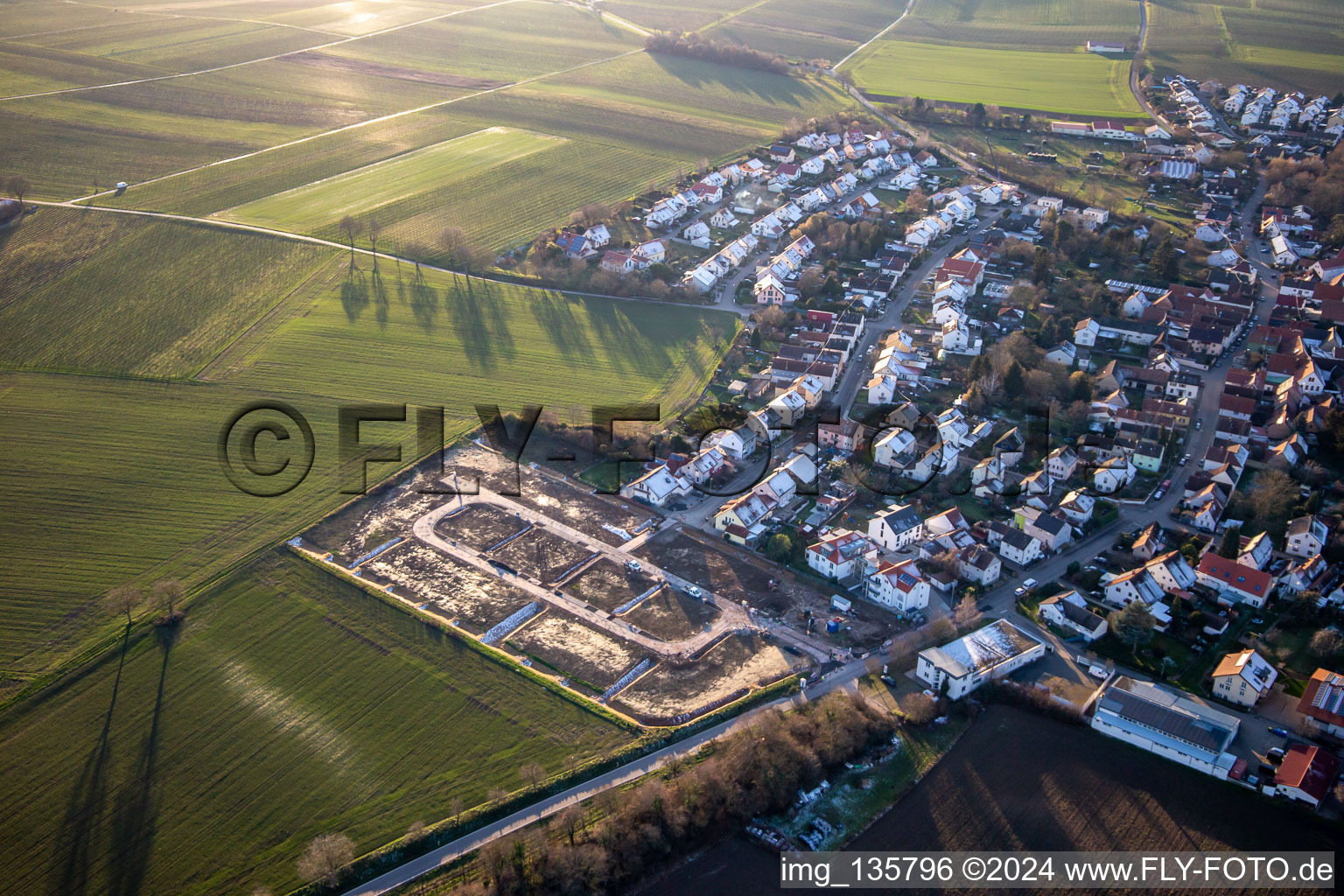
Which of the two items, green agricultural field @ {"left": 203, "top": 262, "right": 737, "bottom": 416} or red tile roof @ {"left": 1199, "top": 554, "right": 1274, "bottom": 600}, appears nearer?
red tile roof @ {"left": 1199, "top": 554, "right": 1274, "bottom": 600}

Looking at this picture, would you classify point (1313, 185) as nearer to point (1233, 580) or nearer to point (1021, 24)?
point (1233, 580)

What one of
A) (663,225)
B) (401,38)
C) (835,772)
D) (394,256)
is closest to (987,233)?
(663,225)

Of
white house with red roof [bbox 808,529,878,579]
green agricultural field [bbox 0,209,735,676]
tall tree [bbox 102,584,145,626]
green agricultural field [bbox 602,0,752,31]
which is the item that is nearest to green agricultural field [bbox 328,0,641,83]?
green agricultural field [bbox 602,0,752,31]

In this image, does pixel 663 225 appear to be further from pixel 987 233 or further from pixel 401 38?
pixel 401 38

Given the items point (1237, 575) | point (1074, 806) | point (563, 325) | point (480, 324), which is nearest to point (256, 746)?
point (1074, 806)

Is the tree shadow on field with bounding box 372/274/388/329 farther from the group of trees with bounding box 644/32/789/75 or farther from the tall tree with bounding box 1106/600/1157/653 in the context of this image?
the group of trees with bounding box 644/32/789/75

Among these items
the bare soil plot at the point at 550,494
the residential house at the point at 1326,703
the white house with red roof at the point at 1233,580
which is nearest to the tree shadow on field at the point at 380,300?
the bare soil plot at the point at 550,494

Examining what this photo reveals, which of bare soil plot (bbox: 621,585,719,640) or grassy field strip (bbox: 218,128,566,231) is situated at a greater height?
grassy field strip (bbox: 218,128,566,231)

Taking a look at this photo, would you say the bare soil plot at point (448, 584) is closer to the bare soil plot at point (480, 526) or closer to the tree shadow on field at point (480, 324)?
the bare soil plot at point (480, 526)
